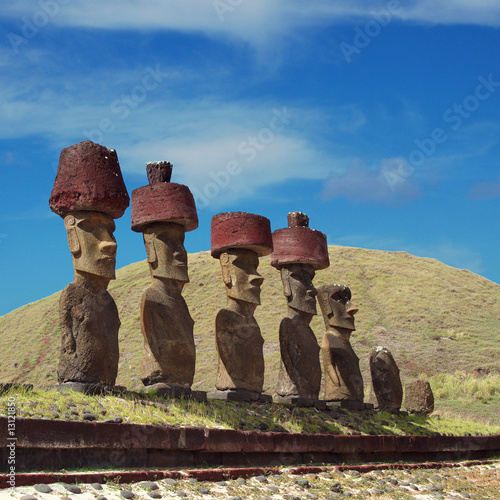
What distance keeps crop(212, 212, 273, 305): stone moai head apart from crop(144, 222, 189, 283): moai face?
130 cm

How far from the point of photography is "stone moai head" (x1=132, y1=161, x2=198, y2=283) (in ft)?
32.6

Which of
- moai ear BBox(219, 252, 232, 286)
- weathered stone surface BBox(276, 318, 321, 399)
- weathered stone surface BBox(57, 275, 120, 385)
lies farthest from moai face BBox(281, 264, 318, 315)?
weathered stone surface BBox(57, 275, 120, 385)

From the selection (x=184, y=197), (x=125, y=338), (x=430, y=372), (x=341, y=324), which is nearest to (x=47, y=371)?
(x=125, y=338)

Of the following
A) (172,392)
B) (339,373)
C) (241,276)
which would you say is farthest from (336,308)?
(172,392)

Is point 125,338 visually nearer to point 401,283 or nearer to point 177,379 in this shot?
point 401,283

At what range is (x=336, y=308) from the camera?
13.5m

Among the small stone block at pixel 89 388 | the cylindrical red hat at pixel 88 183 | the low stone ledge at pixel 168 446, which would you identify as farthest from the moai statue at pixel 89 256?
the low stone ledge at pixel 168 446

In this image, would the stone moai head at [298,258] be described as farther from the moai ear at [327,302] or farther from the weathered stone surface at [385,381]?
the weathered stone surface at [385,381]

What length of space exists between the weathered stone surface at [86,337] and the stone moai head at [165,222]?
1.49 m

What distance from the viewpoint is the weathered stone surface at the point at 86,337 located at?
26.9 feet

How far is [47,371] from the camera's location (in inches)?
1038

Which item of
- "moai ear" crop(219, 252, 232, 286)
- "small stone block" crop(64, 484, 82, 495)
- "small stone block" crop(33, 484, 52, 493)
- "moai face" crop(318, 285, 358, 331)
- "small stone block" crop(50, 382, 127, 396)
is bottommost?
"small stone block" crop(64, 484, 82, 495)

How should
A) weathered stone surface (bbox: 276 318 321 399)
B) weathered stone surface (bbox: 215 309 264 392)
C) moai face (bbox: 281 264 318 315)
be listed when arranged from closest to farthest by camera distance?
weathered stone surface (bbox: 215 309 264 392) < weathered stone surface (bbox: 276 318 321 399) < moai face (bbox: 281 264 318 315)

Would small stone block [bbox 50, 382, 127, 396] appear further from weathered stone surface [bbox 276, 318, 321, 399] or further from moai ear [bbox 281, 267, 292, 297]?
moai ear [bbox 281, 267, 292, 297]
